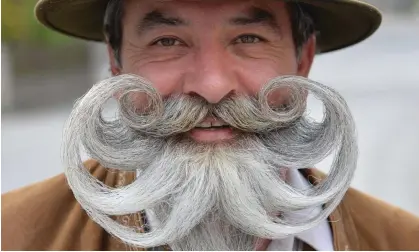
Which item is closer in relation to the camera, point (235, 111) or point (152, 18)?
point (235, 111)

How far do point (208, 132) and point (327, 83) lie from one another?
4309mm

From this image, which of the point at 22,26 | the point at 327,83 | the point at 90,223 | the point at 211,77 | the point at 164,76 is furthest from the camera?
the point at 22,26

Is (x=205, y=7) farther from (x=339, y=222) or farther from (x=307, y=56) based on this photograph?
(x=339, y=222)

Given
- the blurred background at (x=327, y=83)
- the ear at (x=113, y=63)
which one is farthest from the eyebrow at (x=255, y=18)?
the blurred background at (x=327, y=83)

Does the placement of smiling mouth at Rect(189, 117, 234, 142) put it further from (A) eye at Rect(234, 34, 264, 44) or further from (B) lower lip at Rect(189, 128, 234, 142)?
(A) eye at Rect(234, 34, 264, 44)

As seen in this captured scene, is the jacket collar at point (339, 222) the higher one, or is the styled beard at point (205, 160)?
the styled beard at point (205, 160)

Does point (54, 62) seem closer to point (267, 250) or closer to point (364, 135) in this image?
point (364, 135)

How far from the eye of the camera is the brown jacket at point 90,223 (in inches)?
82.8

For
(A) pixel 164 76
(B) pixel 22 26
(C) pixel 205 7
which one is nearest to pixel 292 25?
(C) pixel 205 7

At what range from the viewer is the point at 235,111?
5.72 ft

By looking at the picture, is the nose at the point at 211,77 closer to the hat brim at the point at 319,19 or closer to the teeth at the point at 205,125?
the teeth at the point at 205,125

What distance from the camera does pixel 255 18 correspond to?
183 cm

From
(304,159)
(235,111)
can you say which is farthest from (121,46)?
(304,159)

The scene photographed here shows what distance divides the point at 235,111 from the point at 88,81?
29.7 ft
